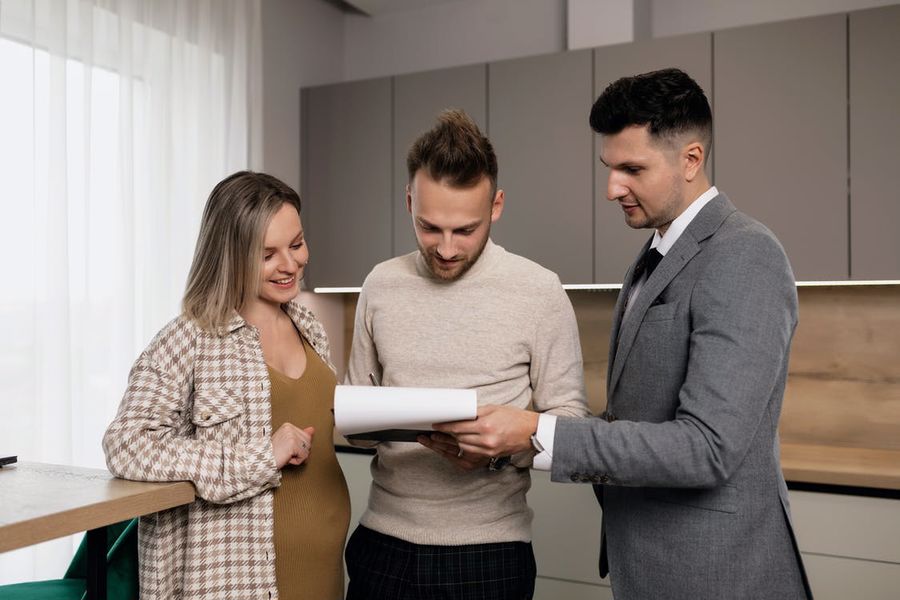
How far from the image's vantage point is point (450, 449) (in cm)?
137

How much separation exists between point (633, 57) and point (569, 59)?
24 cm

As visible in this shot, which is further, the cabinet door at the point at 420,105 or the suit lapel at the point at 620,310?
the cabinet door at the point at 420,105

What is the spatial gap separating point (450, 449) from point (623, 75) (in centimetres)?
188

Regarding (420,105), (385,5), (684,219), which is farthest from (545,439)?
(385,5)

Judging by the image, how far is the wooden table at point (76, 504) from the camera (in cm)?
109

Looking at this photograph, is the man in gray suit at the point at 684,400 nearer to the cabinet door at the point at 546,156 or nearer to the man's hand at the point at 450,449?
the man's hand at the point at 450,449

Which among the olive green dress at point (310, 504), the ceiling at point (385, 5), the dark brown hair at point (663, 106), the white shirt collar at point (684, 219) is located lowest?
the olive green dress at point (310, 504)

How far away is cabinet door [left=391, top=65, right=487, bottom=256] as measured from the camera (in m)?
3.10

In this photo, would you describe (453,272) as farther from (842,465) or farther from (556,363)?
(842,465)

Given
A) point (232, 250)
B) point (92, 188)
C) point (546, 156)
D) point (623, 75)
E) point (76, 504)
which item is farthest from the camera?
point (546, 156)

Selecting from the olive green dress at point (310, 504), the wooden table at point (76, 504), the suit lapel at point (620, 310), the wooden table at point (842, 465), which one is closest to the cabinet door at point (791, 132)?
the wooden table at point (842, 465)

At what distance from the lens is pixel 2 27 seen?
218cm

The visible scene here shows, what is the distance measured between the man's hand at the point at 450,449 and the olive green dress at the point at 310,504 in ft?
0.93

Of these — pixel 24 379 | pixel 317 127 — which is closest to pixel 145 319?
pixel 24 379
